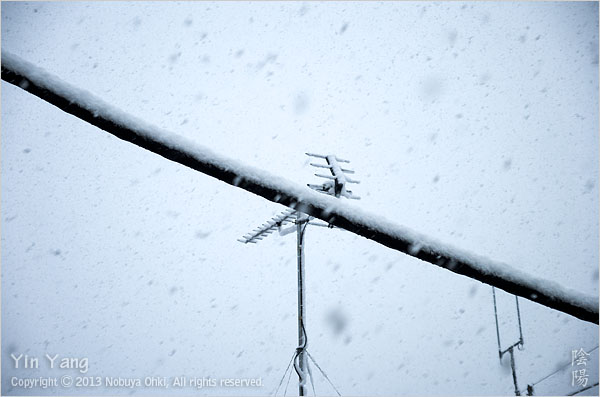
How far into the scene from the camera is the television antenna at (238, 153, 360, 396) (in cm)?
609

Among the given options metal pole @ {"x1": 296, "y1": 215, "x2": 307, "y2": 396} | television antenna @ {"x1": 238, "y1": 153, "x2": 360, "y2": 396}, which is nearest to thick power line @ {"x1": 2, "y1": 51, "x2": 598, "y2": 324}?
television antenna @ {"x1": 238, "y1": 153, "x2": 360, "y2": 396}

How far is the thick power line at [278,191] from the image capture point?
69cm

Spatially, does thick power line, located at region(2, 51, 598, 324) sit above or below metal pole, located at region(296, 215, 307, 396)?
below

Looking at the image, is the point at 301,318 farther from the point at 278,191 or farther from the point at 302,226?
the point at 278,191

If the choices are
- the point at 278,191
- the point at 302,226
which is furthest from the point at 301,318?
the point at 278,191

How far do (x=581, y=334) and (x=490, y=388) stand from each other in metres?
9.36

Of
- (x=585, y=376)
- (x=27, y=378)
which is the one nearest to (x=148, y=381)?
(x=27, y=378)

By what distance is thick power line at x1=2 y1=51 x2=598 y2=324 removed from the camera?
0.69m

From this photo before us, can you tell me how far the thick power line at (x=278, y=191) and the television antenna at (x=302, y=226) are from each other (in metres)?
4.93

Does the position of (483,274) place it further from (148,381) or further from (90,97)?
(148,381)

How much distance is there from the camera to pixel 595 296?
74 cm

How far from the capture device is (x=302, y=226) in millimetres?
7172

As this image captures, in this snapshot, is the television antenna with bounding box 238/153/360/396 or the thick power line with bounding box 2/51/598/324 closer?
the thick power line with bounding box 2/51/598/324

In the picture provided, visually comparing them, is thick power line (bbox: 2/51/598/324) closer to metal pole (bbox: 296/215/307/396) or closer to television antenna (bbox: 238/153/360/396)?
television antenna (bbox: 238/153/360/396)
